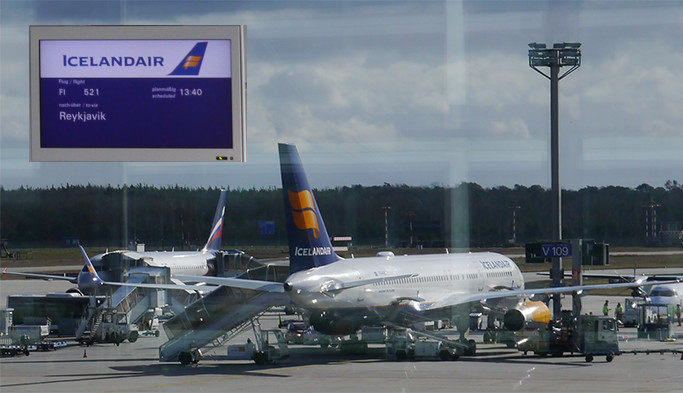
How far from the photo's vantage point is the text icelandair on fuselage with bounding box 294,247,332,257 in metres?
22.7

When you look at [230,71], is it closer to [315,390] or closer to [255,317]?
[315,390]

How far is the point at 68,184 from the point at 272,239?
648 centimetres

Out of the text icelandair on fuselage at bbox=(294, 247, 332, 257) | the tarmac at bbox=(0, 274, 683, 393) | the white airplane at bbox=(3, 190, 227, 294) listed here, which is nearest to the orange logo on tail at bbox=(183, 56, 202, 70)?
the tarmac at bbox=(0, 274, 683, 393)

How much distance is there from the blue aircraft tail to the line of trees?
3558 millimetres

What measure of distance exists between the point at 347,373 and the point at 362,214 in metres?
6.14

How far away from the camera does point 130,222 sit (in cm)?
1559

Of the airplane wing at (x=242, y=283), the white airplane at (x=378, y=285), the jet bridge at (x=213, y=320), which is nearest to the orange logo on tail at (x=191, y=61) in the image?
the white airplane at (x=378, y=285)

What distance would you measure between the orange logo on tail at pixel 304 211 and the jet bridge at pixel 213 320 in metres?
2.62

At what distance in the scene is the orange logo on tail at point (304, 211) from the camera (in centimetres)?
2152

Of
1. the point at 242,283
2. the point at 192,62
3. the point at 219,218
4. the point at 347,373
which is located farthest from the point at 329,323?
the point at 192,62

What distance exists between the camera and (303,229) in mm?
22312

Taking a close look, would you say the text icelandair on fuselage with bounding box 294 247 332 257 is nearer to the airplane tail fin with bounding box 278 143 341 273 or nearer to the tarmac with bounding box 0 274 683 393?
the airplane tail fin with bounding box 278 143 341 273

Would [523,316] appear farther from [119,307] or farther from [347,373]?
[119,307]

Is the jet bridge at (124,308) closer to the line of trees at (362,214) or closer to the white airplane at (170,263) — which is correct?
the white airplane at (170,263)
